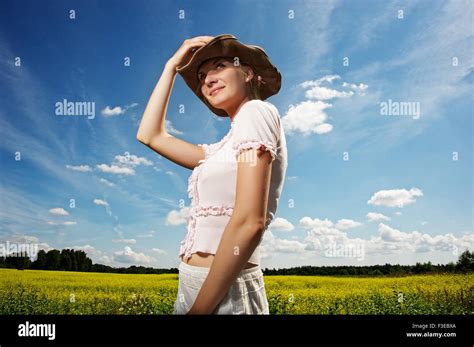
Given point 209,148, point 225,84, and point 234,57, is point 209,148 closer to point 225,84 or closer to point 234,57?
point 225,84

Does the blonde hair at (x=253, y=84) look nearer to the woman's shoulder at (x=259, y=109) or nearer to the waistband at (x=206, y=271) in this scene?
the woman's shoulder at (x=259, y=109)

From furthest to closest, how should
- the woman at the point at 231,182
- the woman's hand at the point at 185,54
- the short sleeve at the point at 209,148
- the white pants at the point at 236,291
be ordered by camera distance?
the woman's hand at the point at 185,54
the short sleeve at the point at 209,148
the white pants at the point at 236,291
the woman at the point at 231,182

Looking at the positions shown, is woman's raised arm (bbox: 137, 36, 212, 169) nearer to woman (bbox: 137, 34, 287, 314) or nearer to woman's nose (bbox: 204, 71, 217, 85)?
woman (bbox: 137, 34, 287, 314)

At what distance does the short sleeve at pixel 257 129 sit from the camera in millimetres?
1974

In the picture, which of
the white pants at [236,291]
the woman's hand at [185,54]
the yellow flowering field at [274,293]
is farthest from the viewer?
the yellow flowering field at [274,293]

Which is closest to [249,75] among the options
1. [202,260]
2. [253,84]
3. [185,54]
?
[253,84]

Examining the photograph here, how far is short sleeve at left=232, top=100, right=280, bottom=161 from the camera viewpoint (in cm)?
197

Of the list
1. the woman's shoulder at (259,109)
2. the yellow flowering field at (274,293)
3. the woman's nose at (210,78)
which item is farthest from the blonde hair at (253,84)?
the yellow flowering field at (274,293)

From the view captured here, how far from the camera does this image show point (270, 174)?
1.99 m

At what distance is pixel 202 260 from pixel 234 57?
1.04 meters

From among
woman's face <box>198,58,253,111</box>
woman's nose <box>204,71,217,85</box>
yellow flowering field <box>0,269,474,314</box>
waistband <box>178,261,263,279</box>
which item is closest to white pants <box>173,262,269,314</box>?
waistband <box>178,261,263,279</box>

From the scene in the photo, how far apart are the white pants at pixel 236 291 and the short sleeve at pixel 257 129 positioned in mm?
522

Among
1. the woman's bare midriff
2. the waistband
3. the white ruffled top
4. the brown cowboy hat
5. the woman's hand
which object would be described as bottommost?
the waistband
